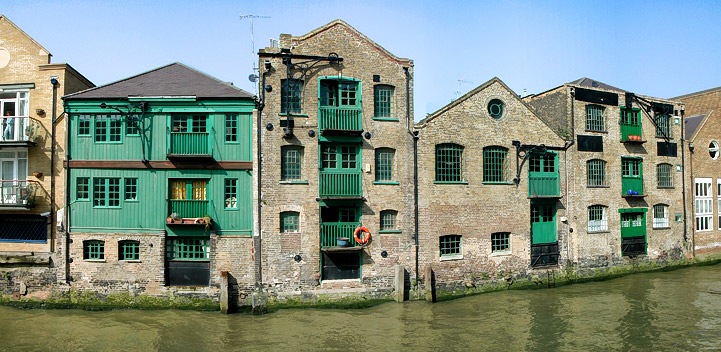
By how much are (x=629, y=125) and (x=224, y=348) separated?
21.8 metres

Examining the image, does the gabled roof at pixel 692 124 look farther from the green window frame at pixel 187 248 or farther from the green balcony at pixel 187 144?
the green window frame at pixel 187 248

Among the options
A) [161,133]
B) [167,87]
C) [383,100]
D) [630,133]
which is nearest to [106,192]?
[161,133]

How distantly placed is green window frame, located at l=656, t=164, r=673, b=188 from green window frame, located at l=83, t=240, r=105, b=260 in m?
27.0

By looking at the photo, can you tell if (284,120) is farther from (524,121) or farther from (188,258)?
(524,121)

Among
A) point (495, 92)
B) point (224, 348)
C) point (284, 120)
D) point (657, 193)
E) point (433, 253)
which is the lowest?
point (224, 348)

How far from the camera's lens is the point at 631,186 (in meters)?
22.7

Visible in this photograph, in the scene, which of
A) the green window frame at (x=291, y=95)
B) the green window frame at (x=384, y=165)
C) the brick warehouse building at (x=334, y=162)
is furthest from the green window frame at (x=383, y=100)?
the green window frame at (x=291, y=95)

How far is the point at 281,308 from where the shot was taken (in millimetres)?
16562

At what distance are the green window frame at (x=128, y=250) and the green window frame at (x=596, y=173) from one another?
66.9 feet

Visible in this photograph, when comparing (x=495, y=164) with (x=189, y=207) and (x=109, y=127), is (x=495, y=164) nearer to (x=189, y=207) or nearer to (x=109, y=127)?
(x=189, y=207)

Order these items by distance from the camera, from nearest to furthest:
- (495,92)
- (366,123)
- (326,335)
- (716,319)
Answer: (326,335) < (716,319) < (366,123) < (495,92)

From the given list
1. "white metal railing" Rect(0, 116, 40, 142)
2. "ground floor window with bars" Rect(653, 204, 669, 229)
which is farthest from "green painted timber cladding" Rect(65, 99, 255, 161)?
"ground floor window with bars" Rect(653, 204, 669, 229)

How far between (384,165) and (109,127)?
35.3ft

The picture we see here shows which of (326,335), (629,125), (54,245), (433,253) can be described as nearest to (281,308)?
(326,335)
